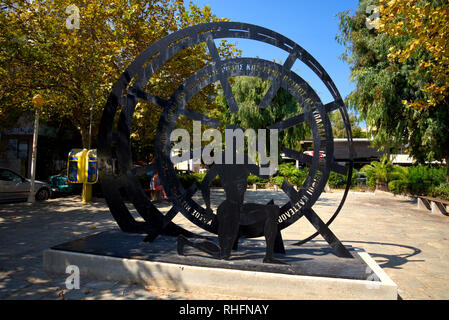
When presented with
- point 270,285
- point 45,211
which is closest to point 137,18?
point 45,211

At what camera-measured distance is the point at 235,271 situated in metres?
4.24

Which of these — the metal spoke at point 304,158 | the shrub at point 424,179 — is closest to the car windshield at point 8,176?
the metal spoke at point 304,158

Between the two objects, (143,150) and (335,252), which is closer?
(335,252)

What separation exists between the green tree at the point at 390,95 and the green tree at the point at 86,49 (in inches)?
320

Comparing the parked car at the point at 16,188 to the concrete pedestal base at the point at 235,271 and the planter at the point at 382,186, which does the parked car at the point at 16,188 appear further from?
the planter at the point at 382,186

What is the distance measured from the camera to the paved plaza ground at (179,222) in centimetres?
429

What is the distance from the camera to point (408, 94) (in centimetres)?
1448

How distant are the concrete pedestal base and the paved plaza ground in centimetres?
17

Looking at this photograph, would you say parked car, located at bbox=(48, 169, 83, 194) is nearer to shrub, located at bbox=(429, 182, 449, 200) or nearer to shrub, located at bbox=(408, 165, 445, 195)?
shrub, located at bbox=(429, 182, 449, 200)

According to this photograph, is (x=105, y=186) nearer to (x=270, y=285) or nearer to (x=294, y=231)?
(x=270, y=285)

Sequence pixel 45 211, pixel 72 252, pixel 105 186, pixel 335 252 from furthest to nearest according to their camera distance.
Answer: pixel 45 211 → pixel 105 186 → pixel 335 252 → pixel 72 252
